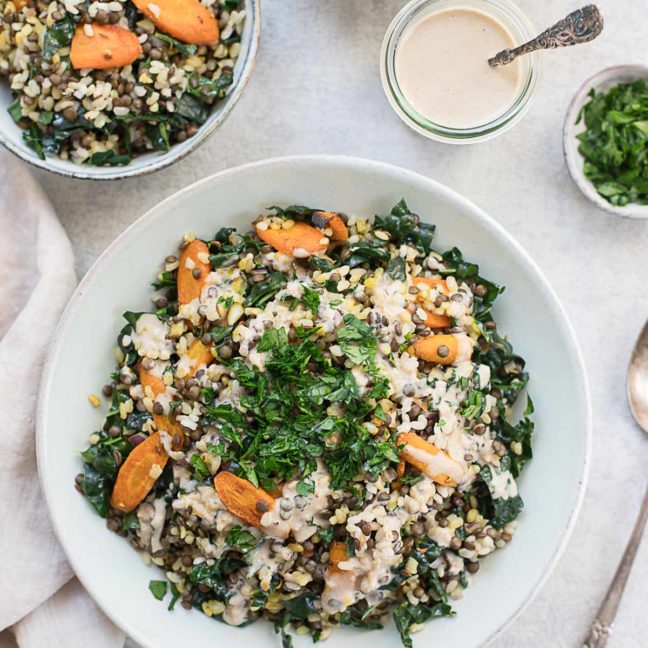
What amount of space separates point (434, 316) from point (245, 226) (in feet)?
3.19

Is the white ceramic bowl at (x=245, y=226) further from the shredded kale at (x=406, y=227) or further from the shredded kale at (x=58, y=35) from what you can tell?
the shredded kale at (x=58, y=35)

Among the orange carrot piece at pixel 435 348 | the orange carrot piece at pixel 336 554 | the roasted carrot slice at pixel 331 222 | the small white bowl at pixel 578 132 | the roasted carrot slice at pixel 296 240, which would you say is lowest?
the orange carrot piece at pixel 336 554

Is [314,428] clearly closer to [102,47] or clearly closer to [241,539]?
[241,539]

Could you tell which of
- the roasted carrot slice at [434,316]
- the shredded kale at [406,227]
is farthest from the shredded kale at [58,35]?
the roasted carrot slice at [434,316]

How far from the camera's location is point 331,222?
145 inches

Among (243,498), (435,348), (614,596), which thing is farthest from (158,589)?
(614,596)

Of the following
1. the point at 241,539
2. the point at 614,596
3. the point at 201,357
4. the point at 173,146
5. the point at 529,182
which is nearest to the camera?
the point at 241,539

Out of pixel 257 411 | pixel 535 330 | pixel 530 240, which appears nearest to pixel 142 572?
pixel 257 411

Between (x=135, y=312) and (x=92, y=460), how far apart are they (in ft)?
2.27

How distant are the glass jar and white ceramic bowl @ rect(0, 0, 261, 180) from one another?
65cm

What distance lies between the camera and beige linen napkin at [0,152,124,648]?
152 inches

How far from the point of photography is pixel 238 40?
12.5ft

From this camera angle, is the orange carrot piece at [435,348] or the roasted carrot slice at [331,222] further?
the roasted carrot slice at [331,222]

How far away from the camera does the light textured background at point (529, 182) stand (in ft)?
13.6
